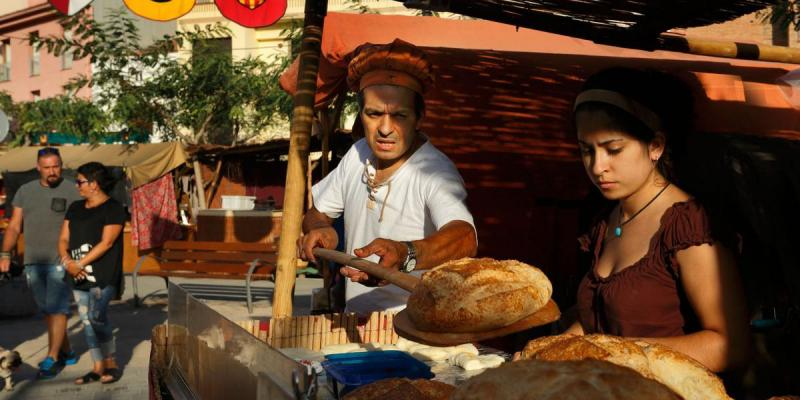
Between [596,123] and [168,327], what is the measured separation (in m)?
1.72

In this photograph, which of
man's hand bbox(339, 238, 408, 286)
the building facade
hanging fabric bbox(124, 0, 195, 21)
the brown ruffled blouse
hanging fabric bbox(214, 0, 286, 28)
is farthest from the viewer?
the building facade

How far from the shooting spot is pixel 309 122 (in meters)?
3.57

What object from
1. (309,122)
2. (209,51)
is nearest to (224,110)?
(209,51)

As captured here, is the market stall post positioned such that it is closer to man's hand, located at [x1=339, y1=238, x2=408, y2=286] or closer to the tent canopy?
the tent canopy

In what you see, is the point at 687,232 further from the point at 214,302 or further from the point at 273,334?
the point at 214,302

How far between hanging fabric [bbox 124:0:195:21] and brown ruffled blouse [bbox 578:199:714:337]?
4.49 meters

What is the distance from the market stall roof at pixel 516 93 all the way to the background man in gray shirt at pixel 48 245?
3.38 m

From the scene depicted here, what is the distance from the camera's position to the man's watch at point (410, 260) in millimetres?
2455

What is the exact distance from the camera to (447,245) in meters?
2.63

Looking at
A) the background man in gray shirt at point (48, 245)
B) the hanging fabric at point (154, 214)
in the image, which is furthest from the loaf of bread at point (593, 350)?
the hanging fabric at point (154, 214)

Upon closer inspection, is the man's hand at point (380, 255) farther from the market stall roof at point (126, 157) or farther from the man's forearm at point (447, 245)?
the market stall roof at point (126, 157)

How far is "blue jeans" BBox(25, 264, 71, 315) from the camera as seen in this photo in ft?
26.1

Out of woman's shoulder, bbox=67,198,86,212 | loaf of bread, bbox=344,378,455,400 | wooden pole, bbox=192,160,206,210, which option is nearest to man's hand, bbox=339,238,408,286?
loaf of bread, bbox=344,378,455,400

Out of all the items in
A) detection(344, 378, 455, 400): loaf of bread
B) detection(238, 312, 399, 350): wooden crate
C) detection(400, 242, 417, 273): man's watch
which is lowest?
detection(238, 312, 399, 350): wooden crate
